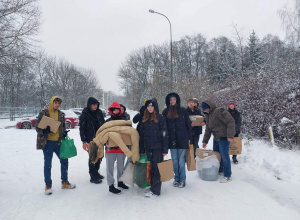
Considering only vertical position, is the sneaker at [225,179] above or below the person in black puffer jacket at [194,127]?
below

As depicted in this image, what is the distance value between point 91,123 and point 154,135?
164cm

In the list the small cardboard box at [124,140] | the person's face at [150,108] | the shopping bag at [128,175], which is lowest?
the shopping bag at [128,175]

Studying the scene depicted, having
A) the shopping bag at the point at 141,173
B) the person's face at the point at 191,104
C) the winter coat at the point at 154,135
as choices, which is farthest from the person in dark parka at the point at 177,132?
the person's face at the point at 191,104

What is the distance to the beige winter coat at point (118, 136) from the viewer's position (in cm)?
409

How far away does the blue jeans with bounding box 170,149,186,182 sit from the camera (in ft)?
15.1

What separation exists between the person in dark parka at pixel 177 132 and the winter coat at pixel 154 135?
305mm

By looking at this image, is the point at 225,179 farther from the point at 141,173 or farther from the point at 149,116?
the point at 149,116

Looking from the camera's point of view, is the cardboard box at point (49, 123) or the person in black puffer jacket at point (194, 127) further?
the person in black puffer jacket at point (194, 127)

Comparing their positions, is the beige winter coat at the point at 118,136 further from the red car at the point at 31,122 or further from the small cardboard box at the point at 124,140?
the red car at the point at 31,122

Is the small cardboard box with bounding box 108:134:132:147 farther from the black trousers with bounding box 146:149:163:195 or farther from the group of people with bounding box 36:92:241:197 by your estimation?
the black trousers with bounding box 146:149:163:195

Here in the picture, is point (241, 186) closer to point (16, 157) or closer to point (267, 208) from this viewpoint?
point (267, 208)

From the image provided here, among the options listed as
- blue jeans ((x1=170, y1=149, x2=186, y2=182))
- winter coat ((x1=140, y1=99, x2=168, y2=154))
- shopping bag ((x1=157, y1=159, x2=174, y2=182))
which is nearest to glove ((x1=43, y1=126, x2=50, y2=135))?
winter coat ((x1=140, y1=99, x2=168, y2=154))

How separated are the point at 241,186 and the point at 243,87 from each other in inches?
225

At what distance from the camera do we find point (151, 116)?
4.26m
